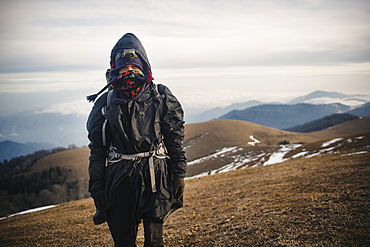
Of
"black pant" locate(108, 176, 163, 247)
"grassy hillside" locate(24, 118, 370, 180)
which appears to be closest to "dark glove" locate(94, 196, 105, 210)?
"black pant" locate(108, 176, 163, 247)

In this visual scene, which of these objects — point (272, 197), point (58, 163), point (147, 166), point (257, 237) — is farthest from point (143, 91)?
point (58, 163)

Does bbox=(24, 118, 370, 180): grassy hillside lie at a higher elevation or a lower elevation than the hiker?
lower

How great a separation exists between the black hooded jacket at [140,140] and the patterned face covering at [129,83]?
0.43ft

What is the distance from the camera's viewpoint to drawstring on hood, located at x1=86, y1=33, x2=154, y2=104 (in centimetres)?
353

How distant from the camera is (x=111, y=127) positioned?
3369mm

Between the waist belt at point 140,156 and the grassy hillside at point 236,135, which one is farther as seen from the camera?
the grassy hillside at point 236,135

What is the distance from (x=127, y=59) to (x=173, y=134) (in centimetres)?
148

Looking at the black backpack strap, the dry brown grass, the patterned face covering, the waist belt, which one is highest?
the patterned face covering

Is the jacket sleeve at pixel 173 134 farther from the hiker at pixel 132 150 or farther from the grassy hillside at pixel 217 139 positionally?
the grassy hillside at pixel 217 139

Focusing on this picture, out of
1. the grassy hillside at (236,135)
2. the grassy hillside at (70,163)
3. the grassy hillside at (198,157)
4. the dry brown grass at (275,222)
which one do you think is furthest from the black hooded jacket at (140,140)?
the grassy hillside at (70,163)

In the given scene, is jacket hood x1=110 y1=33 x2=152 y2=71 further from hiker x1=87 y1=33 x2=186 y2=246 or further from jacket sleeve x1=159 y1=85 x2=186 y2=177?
jacket sleeve x1=159 y1=85 x2=186 y2=177

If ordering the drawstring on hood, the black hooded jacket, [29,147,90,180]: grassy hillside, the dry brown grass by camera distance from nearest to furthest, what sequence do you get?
the black hooded jacket < the drawstring on hood < the dry brown grass < [29,147,90,180]: grassy hillside

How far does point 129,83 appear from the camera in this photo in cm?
351

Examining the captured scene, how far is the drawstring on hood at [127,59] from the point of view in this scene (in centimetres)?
353
